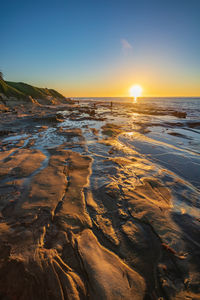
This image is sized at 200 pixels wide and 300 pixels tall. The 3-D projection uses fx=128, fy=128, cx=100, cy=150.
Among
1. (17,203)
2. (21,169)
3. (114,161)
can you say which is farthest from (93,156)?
(17,203)

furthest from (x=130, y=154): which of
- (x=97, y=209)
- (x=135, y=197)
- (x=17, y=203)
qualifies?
(x=17, y=203)

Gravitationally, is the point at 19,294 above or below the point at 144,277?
above

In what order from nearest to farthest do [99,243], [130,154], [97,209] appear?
[99,243] < [97,209] < [130,154]

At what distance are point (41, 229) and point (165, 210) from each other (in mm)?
2636

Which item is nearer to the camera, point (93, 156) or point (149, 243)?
point (149, 243)

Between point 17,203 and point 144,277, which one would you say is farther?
point 17,203

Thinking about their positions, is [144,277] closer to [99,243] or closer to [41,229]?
[99,243]

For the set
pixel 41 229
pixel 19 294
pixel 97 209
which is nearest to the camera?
pixel 19 294

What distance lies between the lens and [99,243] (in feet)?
7.14

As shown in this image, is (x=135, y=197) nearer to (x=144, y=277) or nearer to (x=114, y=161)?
(x=144, y=277)

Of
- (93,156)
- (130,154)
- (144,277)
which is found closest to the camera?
(144,277)

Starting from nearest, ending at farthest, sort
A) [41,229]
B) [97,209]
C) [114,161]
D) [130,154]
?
[41,229], [97,209], [114,161], [130,154]

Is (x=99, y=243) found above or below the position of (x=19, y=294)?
below

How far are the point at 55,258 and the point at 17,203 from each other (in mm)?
1654
